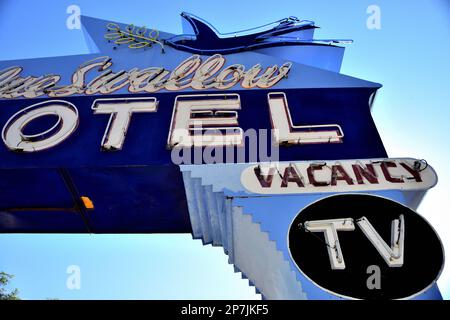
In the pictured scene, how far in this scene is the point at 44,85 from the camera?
8883 millimetres

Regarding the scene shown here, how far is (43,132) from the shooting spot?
745 cm

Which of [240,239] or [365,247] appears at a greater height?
[365,247]

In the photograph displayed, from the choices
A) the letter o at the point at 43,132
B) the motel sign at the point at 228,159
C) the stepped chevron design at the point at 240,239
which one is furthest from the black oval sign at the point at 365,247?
the letter o at the point at 43,132

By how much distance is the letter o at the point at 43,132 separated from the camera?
7156 mm

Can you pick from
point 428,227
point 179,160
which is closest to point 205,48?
point 179,160

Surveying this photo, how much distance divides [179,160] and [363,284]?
3.43m

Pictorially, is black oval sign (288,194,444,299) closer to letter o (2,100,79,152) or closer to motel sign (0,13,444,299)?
motel sign (0,13,444,299)

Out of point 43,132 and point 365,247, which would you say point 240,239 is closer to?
point 365,247

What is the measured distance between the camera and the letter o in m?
7.16

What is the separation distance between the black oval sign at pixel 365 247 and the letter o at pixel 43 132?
15.1 ft

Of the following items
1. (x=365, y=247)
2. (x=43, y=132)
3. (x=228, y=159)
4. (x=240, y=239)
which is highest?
(x=365, y=247)

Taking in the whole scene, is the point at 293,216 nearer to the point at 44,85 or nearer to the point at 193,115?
the point at 193,115

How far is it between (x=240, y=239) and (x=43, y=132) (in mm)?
4237

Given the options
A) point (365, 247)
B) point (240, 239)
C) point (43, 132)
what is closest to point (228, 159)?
point (240, 239)
